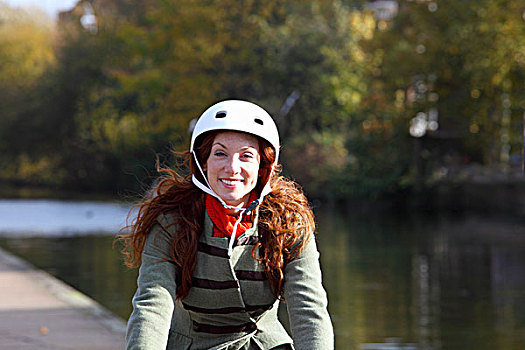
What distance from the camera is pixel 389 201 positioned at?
111 feet

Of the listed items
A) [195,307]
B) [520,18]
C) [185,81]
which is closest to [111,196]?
[185,81]

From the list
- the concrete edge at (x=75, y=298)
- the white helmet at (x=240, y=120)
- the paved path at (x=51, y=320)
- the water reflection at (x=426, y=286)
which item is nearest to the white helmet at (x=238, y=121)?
the white helmet at (x=240, y=120)

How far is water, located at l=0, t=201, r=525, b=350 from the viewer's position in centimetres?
1030

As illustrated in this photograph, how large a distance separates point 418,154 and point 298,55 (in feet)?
28.1

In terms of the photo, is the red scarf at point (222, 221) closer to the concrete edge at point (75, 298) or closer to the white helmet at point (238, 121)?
the white helmet at point (238, 121)

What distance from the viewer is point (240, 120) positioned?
2.89 metres

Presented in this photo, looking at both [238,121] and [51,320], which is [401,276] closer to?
[51,320]

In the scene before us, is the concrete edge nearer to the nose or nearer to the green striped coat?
the green striped coat

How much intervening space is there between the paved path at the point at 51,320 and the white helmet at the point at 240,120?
197 inches

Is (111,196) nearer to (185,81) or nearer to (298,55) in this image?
(185,81)

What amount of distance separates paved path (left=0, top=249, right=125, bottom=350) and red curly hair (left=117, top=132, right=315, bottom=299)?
15.6ft

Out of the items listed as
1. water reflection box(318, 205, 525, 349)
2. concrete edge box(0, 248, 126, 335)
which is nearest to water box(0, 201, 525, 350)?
water reflection box(318, 205, 525, 349)

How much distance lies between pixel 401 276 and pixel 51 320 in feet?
22.5

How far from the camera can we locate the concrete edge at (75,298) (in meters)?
8.88
